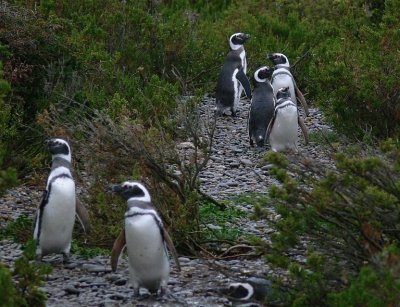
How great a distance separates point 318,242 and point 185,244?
51.3 inches

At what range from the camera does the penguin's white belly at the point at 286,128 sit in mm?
9797

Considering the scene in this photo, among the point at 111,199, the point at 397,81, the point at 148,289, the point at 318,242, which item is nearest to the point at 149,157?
the point at 111,199

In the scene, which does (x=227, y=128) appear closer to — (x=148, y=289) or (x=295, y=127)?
(x=295, y=127)

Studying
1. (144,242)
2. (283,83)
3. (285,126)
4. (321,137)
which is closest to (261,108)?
(285,126)

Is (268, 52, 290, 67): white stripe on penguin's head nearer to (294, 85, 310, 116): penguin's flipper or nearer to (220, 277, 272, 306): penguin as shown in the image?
(294, 85, 310, 116): penguin's flipper

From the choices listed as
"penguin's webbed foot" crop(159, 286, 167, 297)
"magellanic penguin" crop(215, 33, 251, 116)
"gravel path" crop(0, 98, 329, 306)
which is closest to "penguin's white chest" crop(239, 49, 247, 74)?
"magellanic penguin" crop(215, 33, 251, 116)

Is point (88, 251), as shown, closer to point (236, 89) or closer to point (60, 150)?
point (60, 150)

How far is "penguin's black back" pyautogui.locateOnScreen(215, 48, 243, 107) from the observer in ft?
36.9

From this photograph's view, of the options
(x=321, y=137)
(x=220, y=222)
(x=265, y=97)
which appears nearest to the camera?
(x=220, y=222)

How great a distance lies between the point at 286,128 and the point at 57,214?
3.75 m

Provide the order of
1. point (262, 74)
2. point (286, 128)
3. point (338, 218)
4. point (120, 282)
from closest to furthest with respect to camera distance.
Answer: point (338, 218)
point (120, 282)
point (286, 128)
point (262, 74)

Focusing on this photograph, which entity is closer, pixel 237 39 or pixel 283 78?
pixel 283 78

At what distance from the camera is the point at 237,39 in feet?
39.3

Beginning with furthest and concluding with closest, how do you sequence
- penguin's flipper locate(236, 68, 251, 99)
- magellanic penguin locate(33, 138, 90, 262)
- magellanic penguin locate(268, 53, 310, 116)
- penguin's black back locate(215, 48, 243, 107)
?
penguin's flipper locate(236, 68, 251, 99) < penguin's black back locate(215, 48, 243, 107) < magellanic penguin locate(268, 53, 310, 116) < magellanic penguin locate(33, 138, 90, 262)
